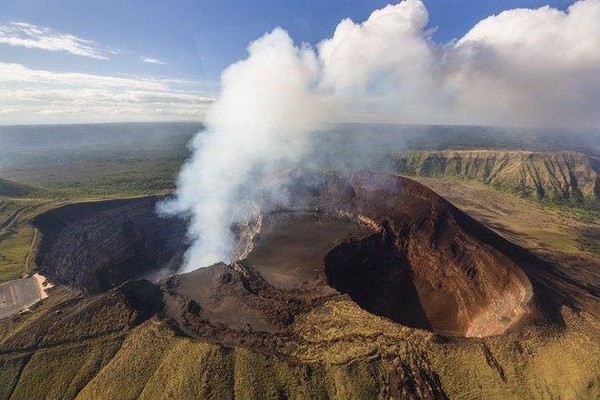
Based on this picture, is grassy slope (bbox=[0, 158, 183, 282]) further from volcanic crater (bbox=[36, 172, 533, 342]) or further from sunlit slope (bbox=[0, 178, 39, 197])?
volcanic crater (bbox=[36, 172, 533, 342])

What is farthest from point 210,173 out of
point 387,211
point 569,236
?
point 569,236

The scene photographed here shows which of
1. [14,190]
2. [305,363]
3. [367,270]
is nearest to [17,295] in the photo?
[305,363]

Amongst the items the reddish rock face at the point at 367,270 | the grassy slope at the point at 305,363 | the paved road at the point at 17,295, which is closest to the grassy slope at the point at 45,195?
the paved road at the point at 17,295

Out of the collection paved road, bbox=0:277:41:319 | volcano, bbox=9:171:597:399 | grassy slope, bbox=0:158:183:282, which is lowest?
grassy slope, bbox=0:158:183:282

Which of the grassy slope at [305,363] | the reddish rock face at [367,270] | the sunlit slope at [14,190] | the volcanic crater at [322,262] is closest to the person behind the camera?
the grassy slope at [305,363]

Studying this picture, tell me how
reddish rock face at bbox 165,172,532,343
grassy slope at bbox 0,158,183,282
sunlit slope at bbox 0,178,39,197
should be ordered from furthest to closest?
sunlit slope at bbox 0,178,39,197, grassy slope at bbox 0,158,183,282, reddish rock face at bbox 165,172,532,343

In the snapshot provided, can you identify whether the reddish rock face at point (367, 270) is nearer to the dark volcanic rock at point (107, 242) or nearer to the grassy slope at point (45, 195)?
the dark volcanic rock at point (107, 242)

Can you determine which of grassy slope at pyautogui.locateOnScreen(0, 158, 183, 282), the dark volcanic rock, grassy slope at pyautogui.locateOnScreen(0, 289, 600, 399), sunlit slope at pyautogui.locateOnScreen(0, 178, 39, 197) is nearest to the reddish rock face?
grassy slope at pyautogui.locateOnScreen(0, 289, 600, 399)
